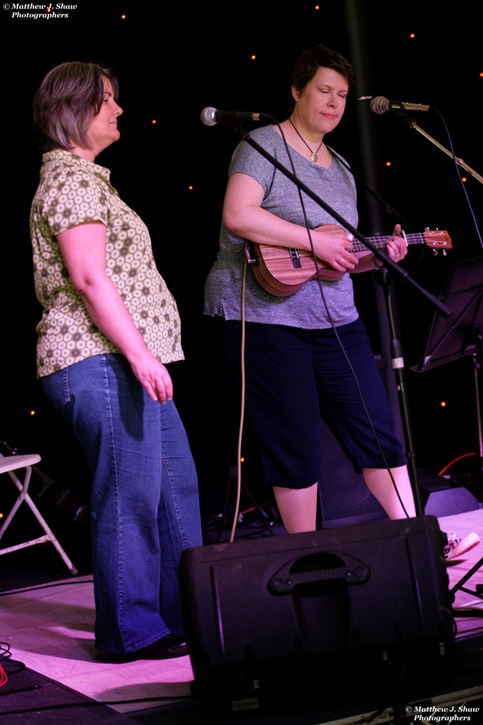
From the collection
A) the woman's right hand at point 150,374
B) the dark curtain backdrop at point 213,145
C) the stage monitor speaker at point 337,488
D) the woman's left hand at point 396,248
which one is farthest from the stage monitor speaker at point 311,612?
the dark curtain backdrop at point 213,145

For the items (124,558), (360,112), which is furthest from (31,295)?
(124,558)

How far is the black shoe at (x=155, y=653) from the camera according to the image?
2574 millimetres

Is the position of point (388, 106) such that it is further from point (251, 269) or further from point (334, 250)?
point (251, 269)

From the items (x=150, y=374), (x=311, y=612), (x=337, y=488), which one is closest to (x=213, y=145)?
(x=337, y=488)

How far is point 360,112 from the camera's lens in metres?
4.30

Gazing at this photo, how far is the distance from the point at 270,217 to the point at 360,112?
1.71 meters

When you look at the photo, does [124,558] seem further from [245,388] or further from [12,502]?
[12,502]

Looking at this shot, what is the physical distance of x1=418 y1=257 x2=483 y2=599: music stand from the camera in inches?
118

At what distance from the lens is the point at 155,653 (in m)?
2.59

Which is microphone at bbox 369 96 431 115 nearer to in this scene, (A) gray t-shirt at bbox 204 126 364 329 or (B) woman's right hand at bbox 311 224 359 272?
(A) gray t-shirt at bbox 204 126 364 329

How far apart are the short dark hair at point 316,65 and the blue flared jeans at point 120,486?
110 cm

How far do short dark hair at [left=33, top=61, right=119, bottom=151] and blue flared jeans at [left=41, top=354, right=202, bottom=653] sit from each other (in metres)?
0.62

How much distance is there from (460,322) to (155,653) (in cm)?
150

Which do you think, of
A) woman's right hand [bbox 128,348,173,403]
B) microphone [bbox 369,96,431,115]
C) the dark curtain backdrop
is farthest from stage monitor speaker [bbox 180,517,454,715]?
the dark curtain backdrop
